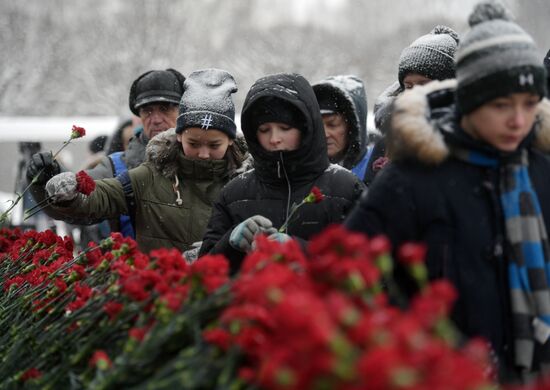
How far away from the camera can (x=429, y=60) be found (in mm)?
4750

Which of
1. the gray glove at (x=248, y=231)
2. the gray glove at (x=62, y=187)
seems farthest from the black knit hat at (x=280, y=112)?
the gray glove at (x=62, y=187)

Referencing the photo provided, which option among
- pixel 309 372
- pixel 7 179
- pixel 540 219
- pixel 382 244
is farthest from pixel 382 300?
pixel 7 179

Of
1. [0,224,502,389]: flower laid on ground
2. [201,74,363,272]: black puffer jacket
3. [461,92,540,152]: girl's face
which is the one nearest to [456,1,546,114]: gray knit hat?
[461,92,540,152]: girl's face

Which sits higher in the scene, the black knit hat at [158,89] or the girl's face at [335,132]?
the black knit hat at [158,89]

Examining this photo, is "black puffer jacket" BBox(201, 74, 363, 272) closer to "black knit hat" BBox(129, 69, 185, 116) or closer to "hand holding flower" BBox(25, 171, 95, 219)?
"hand holding flower" BBox(25, 171, 95, 219)

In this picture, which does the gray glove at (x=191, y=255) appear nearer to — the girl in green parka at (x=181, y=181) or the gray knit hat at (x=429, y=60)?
the girl in green parka at (x=181, y=181)

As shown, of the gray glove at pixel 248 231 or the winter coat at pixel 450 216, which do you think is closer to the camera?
the winter coat at pixel 450 216

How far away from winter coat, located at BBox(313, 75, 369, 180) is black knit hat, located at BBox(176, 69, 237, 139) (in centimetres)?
51

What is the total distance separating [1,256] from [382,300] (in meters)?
2.97

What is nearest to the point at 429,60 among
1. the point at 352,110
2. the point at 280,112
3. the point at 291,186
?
the point at 352,110

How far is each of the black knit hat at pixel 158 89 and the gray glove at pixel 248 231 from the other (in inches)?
97.2

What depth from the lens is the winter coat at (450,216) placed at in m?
2.81

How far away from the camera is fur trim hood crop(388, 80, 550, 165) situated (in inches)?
112

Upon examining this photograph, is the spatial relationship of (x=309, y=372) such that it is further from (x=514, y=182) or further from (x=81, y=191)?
(x=81, y=191)
